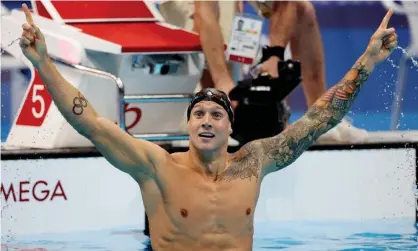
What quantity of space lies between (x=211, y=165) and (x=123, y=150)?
409mm

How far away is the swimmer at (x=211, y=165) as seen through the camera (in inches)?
149

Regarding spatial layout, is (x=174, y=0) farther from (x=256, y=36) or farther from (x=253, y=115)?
(x=253, y=115)

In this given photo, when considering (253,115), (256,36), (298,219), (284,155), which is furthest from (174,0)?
(284,155)

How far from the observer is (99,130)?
364 centimetres

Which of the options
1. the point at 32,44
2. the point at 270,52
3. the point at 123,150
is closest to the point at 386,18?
the point at 123,150

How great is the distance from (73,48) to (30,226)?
1.08m

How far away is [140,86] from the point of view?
6.17 metres

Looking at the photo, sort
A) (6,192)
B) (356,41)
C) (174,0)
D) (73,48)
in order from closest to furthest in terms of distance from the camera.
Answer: (6,192)
(73,48)
(174,0)
(356,41)

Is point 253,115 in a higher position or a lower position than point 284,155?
higher

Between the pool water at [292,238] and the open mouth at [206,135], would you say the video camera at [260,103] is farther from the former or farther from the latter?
the open mouth at [206,135]

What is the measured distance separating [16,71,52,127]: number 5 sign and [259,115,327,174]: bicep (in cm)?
225

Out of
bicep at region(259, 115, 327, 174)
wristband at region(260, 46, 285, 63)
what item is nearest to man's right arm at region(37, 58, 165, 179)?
bicep at region(259, 115, 327, 174)

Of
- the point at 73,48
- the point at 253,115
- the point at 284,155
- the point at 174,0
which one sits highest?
the point at 174,0

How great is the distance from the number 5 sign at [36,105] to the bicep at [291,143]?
88.7 inches
